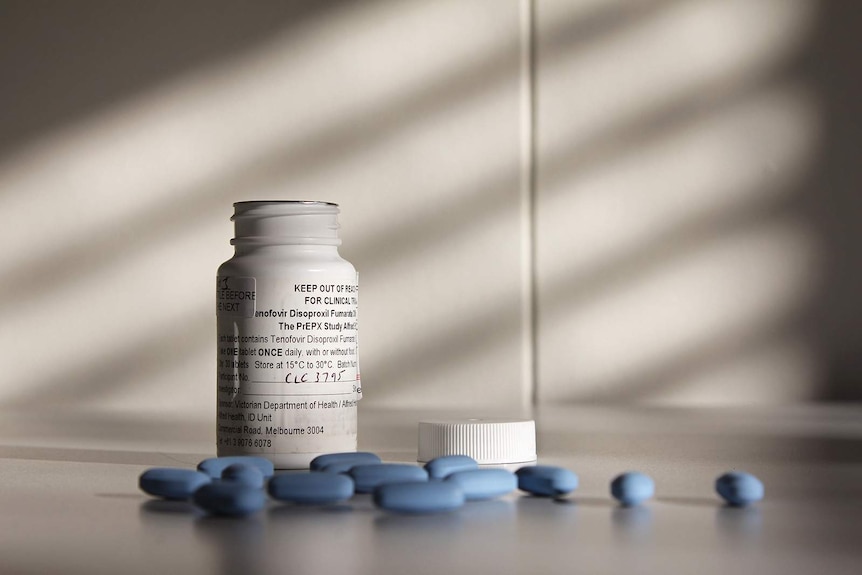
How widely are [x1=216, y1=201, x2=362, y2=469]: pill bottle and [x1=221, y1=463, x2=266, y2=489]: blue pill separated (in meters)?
0.11

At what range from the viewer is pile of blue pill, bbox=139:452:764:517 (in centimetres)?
68

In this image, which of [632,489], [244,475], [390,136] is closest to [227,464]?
[244,475]

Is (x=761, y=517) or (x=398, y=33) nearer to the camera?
(x=761, y=517)

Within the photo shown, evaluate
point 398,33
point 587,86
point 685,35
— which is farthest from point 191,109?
point 685,35

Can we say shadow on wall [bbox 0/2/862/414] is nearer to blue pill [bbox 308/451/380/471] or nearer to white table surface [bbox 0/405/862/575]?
white table surface [bbox 0/405/862/575]

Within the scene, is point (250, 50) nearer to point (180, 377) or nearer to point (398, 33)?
point (398, 33)

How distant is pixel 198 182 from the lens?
6.56ft

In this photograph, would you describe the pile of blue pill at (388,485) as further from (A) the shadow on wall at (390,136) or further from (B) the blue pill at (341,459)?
(A) the shadow on wall at (390,136)

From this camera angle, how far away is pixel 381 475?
0.76 metres

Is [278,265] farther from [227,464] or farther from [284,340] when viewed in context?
[227,464]

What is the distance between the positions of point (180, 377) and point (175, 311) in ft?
0.40

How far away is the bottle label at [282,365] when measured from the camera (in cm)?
90

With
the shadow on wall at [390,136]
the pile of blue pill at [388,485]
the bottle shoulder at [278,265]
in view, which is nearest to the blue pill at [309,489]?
the pile of blue pill at [388,485]

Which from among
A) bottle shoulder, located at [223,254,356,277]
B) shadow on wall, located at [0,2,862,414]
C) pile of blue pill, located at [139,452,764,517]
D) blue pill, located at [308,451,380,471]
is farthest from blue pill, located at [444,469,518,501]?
shadow on wall, located at [0,2,862,414]
